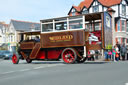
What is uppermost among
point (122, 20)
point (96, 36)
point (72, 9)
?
point (72, 9)

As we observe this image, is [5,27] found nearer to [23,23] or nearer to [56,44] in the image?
[23,23]

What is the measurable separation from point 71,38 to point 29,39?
13.3ft

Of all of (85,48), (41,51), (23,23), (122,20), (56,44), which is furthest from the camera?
(23,23)

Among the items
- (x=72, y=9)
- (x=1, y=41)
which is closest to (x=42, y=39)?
(x=72, y=9)

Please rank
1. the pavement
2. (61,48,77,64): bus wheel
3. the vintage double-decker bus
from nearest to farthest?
1. the pavement
2. the vintage double-decker bus
3. (61,48,77,64): bus wheel

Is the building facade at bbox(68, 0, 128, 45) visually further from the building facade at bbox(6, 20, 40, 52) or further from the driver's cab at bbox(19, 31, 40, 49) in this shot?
the building facade at bbox(6, 20, 40, 52)

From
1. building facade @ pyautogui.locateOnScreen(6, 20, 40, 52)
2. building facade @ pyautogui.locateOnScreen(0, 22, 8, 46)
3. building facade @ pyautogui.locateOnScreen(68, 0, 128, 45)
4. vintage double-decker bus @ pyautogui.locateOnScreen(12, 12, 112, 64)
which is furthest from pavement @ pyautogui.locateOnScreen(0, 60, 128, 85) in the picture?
building facade @ pyautogui.locateOnScreen(0, 22, 8, 46)

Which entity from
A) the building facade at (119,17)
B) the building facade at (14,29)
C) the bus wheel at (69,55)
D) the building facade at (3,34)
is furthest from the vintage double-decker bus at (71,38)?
the building facade at (3,34)

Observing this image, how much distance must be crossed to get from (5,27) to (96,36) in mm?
57729

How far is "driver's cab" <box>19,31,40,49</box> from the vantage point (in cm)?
1505

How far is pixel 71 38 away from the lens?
1301cm

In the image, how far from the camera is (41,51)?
48.0 feet

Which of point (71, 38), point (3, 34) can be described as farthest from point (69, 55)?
point (3, 34)

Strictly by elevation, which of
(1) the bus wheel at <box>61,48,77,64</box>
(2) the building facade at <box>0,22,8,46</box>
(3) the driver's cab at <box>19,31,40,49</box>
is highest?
(2) the building facade at <box>0,22,8,46</box>
